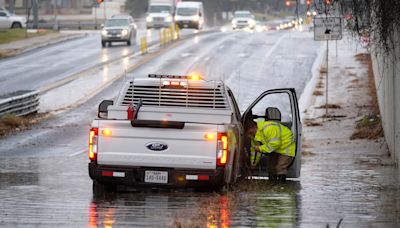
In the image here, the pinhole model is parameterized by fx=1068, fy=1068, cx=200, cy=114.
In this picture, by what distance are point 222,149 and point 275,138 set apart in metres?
2.25

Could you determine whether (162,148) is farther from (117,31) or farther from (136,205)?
(117,31)

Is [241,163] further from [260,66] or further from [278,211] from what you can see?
[260,66]

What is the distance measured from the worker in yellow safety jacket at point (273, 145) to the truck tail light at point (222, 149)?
207cm

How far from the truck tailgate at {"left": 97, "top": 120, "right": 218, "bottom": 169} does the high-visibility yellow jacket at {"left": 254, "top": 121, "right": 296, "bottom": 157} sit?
220 centimetres

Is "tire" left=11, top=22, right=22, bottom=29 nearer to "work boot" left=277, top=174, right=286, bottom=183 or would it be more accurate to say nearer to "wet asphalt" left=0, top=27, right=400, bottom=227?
"wet asphalt" left=0, top=27, right=400, bottom=227

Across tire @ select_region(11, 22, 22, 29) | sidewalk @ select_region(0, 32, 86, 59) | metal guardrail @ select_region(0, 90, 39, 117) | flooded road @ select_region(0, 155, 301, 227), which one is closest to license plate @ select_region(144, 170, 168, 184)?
flooded road @ select_region(0, 155, 301, 227)

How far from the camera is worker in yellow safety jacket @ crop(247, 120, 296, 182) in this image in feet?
54.0

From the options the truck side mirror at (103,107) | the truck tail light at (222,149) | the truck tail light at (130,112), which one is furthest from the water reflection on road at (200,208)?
the truck side mirror at (103,107)

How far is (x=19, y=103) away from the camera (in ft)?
103

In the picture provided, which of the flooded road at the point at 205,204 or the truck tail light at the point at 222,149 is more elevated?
the truck tail light at the point at 222,149

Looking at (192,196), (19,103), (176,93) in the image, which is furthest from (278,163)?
(19,103)

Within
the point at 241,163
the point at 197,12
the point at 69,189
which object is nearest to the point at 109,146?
the point at 69,189

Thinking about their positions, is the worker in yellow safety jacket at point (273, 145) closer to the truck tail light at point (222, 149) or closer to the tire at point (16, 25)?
the truck tail light at point (222, 149)

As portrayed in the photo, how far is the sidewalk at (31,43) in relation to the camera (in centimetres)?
5759
